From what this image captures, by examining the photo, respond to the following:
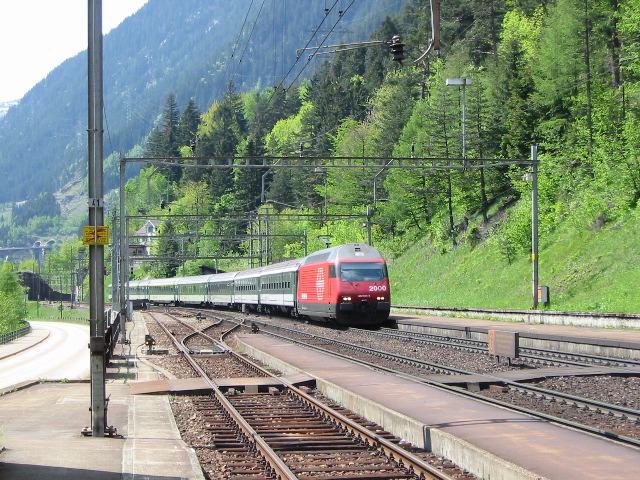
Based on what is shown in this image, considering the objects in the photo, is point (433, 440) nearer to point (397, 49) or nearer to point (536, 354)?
point (397, 49)

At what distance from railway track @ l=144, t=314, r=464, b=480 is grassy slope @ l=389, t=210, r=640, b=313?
2064 centimetres

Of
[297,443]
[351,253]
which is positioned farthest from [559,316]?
[297,443]

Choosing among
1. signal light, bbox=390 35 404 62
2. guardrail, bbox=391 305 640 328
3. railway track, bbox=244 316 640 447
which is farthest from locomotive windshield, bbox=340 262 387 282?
signal light, bbox=390 35 404 62

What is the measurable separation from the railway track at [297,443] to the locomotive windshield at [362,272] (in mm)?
18183

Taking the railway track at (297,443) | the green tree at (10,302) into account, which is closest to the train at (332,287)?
the railway track at (297,443)

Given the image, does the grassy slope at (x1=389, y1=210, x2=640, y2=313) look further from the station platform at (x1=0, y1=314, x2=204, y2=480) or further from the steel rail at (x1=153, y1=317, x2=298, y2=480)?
the station platform at (x1=0, y1=314, x2=204, y2=480)

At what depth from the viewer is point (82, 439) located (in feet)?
37.2

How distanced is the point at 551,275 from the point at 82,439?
33.6 m

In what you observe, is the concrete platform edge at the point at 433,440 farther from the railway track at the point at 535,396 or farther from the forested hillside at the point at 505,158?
the forested hillside at the point at 505,158

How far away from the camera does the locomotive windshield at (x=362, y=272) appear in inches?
1350

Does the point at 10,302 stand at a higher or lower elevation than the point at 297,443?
lower

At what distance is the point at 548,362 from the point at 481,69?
53.9 m

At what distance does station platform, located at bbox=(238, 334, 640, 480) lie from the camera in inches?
331

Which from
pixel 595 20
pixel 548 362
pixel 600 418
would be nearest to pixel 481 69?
pixel 595 20
